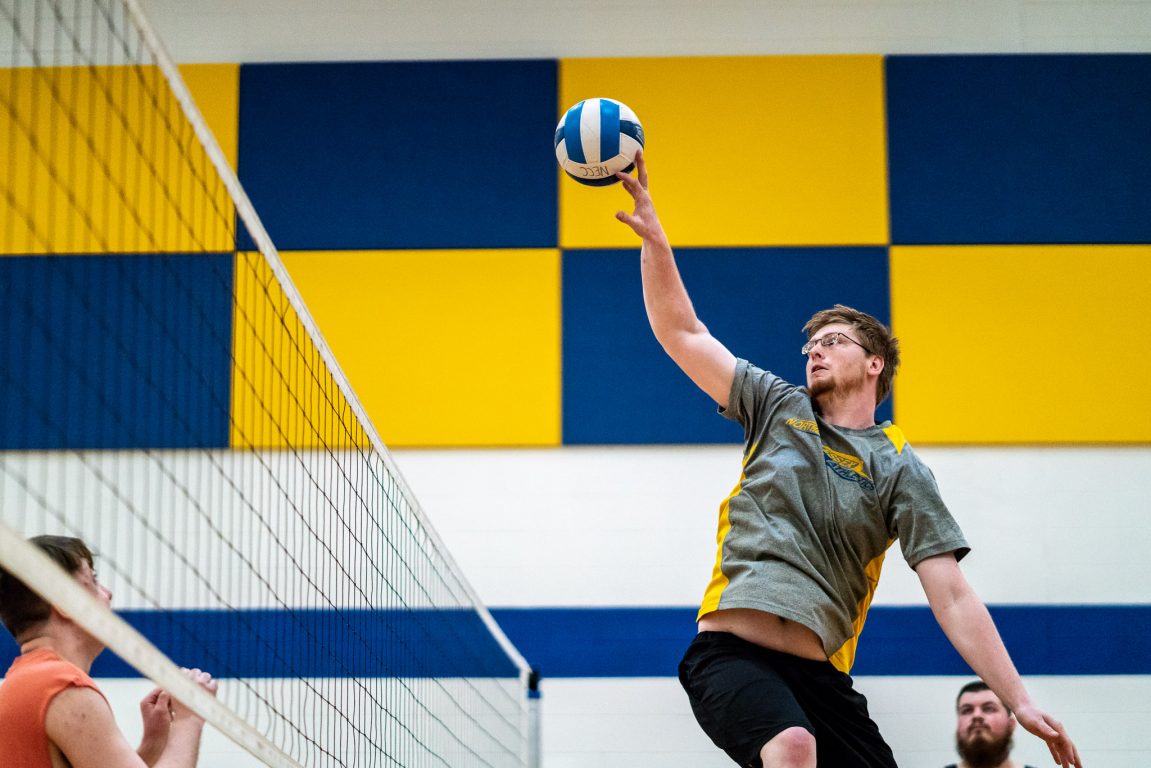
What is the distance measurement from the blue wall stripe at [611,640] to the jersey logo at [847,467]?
9.42ft

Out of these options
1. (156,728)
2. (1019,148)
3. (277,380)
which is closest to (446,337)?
(277,380)

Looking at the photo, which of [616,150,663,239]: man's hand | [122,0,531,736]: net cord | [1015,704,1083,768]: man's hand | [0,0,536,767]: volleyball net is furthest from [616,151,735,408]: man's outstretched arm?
[0,0,536,767]: volleyball net

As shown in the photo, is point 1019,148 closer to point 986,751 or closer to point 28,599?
point 986,751

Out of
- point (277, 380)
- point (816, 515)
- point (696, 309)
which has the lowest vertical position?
point (816, 515)

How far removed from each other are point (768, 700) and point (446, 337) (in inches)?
143

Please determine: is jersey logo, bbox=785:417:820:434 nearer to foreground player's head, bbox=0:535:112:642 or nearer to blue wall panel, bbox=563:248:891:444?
foreground player's head, bbox=0:535:112:642

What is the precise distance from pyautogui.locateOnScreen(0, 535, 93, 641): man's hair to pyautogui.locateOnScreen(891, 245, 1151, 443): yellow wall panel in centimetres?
422

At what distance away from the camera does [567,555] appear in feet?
19.0

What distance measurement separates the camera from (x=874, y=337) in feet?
10.6

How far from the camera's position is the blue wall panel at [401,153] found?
605 cm

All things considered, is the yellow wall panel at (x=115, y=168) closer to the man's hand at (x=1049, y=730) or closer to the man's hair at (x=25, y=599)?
the man's hair at (x=25, y=599)

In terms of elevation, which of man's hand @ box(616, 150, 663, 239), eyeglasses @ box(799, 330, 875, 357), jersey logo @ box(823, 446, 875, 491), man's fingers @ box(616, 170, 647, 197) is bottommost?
jersey logo @ box(823, 446, 875, 491)

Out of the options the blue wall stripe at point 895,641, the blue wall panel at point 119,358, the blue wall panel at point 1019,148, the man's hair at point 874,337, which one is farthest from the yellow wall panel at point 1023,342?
the blue wall panel at point 119,358

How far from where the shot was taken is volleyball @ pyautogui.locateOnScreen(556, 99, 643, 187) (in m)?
3.30
